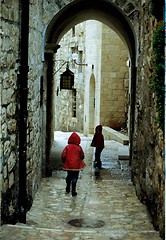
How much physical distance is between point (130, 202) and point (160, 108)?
334 cm

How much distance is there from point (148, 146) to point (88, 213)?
4.90 ft


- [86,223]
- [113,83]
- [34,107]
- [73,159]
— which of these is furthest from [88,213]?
[113,83]

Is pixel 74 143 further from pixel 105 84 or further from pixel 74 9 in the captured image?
pixel 105 84

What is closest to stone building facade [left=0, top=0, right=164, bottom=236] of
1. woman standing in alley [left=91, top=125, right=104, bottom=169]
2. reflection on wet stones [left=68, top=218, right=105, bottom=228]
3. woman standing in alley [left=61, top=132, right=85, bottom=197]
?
woman standing in alley [left=61, top=132, right=85, bottom=197]

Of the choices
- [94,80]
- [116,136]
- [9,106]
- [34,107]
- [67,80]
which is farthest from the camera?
[94,80]

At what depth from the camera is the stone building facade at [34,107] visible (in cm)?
573

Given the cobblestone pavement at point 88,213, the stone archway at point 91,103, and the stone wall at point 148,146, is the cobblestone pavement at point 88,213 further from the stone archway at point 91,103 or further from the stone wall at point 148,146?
the stone archway at point 91,103

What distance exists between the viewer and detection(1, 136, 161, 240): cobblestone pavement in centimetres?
580

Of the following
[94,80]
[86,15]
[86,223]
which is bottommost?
[86,223]

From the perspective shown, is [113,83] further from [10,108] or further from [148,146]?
[10,108]

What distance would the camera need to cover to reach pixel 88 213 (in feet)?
25.1

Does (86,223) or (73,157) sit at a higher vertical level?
(73,157)

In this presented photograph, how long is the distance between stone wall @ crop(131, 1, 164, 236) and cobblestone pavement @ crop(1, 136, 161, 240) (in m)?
0.26

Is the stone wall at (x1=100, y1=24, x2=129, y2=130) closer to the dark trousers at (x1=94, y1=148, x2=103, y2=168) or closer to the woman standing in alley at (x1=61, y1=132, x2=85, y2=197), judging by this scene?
the dark trousers at (x1=94, y1=148, x2=103, y2=168)
